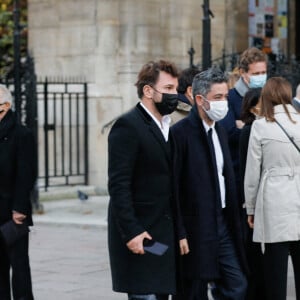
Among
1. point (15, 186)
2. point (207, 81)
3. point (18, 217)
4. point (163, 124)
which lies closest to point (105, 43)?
point (15, 186)

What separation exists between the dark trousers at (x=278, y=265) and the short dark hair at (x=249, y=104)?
3.31ft

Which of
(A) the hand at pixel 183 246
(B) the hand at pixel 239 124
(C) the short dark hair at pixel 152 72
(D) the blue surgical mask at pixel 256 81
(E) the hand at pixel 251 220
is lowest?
(E) the hand at pixel 251 220

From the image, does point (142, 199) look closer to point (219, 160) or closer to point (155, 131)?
point (155, 131)

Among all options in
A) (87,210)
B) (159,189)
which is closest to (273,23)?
(87,210)

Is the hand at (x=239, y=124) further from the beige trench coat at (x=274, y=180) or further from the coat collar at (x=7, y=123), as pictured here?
the coat collar at (x=7, y=123)

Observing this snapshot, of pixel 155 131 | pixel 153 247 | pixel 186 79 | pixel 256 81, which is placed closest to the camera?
pixel 153 247

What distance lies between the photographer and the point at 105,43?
690 inches

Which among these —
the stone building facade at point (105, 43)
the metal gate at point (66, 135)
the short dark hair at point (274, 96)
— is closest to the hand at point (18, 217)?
the short dark hair at point (274, 96)

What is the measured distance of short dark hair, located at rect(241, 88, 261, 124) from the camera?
8.00 meters

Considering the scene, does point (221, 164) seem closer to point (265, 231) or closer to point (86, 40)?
point (265, 231)

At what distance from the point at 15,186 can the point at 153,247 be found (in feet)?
6.05

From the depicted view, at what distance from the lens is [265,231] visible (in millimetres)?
7453

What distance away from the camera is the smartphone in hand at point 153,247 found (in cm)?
627

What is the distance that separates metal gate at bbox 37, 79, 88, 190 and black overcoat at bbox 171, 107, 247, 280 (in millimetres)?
10487
